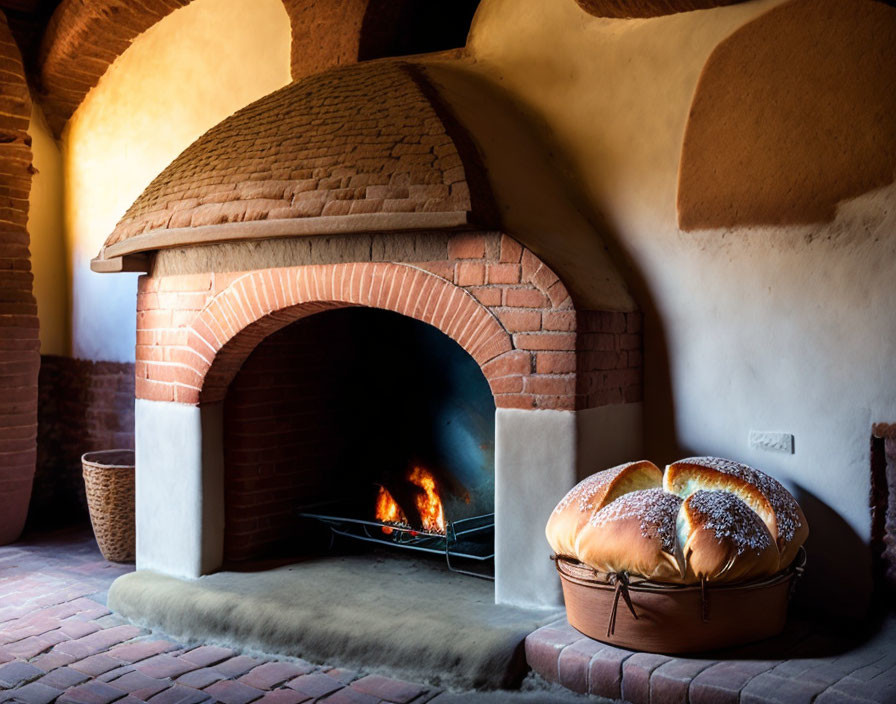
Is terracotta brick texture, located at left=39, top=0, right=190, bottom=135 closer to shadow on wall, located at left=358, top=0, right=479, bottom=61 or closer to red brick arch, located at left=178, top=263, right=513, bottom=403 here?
shadow on wall, located at left=358, top=0, right=479, bottom=61

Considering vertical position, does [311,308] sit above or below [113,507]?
above

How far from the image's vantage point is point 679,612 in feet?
10.5

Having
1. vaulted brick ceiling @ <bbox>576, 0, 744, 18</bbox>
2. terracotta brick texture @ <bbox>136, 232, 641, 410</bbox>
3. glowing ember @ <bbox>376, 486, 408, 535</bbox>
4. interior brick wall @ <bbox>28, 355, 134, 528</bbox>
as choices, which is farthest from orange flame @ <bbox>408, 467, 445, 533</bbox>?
vaulted brick ceiling @ <bbox>576, 0, 744, 18</bbox>

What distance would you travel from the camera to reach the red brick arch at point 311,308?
395 cm

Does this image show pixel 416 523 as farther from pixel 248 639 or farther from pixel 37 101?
pixel 37 101

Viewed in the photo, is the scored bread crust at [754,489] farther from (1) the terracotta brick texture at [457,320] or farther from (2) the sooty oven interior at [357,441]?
(2) the sooty oven interior at [357,441]

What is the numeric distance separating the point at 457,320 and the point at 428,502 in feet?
5.46

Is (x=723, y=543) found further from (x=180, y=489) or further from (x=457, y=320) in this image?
(x=180, y=489)

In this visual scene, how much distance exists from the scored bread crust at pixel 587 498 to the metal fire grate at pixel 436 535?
2.79 ft

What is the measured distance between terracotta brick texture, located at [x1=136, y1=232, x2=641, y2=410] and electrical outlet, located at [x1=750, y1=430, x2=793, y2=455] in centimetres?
59

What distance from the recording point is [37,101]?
7.00 m

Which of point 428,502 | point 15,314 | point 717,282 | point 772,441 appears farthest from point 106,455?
point 772,441

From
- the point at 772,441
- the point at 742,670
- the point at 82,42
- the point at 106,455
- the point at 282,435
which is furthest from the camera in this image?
the point at 82,42

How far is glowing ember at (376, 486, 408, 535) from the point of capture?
525 centimetres
